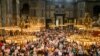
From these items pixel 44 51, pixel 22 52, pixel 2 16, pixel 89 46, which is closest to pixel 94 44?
pixel 89 46

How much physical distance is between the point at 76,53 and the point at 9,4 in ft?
84.2

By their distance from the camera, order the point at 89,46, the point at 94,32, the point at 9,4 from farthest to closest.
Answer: the point at 9,4 → the point at 94,32 → the point at 89,46

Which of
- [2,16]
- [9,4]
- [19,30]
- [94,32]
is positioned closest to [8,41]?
[19,30]

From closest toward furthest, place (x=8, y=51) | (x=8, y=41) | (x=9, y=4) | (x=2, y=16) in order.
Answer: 1. (x=8, y=51)
2. (x=8, y=41)
3. (x=2, y=16)
4. (x=9, y=4)

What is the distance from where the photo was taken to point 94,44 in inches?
1107

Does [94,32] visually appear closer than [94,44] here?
No

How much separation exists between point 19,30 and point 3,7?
11442 mm

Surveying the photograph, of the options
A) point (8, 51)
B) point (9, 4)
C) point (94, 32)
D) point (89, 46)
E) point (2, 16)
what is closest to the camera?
point (8, 51)

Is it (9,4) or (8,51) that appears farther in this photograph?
(9,4)

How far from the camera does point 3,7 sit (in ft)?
151

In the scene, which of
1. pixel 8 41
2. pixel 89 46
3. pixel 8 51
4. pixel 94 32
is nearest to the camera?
pixel 8 51

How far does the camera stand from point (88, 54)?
23797 millimetres

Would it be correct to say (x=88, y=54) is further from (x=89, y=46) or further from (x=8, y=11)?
(x=8, y=11)

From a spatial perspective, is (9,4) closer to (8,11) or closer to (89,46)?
(8,11)
